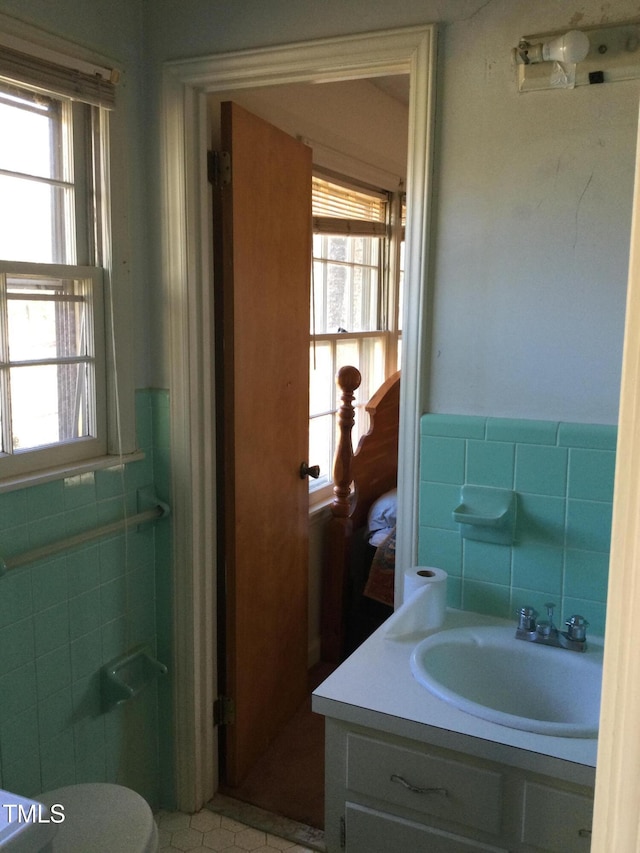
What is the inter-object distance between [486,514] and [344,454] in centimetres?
→ 139

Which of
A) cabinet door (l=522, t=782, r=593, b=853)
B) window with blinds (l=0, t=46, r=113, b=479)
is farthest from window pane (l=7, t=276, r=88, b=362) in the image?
cabinet door (l=522, t=782, r=593, b=853)

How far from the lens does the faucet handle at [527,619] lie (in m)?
1.74

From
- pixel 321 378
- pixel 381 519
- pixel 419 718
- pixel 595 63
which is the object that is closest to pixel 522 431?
pixel 419 718

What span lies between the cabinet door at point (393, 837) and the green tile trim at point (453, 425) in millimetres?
883

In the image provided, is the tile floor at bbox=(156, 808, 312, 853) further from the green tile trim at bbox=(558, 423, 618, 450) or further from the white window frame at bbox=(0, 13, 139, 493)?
the green tile trim at bbox=(558, 423, 618, 450)

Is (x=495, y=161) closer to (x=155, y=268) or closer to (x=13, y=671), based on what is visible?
(x=155, y=268)

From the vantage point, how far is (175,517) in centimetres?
231

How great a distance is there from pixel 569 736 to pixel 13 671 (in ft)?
→ 4.32

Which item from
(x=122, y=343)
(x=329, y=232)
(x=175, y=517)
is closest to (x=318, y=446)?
(x=329, y=232)

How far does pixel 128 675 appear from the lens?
7.30 ft

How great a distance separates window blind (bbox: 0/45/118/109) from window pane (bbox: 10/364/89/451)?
693mm

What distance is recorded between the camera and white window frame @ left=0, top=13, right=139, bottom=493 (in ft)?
6.49

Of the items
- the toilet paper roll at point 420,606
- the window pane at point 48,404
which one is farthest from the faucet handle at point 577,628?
the window pane at point 48,404

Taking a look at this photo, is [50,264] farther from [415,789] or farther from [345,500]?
[345,500]
